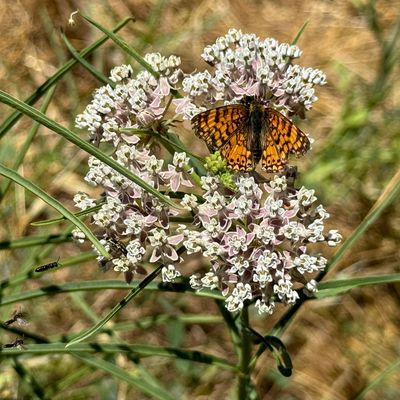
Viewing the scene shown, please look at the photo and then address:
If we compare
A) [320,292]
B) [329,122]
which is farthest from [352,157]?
[320,292]

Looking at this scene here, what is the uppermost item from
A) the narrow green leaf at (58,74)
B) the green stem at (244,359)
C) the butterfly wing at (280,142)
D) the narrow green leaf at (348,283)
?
the narrow green leaf at (58,74)

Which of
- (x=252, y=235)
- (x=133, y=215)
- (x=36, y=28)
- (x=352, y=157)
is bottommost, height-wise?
(x=252, y=235)

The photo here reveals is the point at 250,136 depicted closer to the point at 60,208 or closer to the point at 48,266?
the point at 60,208

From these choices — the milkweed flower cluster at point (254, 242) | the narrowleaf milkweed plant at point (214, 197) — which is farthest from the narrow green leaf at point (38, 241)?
the milkweed flower cluster at point (254, 242)

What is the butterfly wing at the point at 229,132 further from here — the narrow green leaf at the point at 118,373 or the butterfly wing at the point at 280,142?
the narrow green leaf at the point at 118,373

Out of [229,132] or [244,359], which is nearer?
[229,132]

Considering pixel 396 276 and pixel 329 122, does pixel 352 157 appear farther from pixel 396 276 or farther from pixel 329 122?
pixel 396 276

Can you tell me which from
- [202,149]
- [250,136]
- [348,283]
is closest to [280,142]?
[250,136]

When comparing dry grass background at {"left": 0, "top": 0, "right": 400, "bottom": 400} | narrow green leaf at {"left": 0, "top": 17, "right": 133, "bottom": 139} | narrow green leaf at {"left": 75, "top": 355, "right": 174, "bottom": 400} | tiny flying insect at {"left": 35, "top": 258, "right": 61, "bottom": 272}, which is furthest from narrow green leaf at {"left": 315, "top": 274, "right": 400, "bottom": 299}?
dry grass background at {"left": 0, "top": 0, "right": 400, "bottom": 400}
